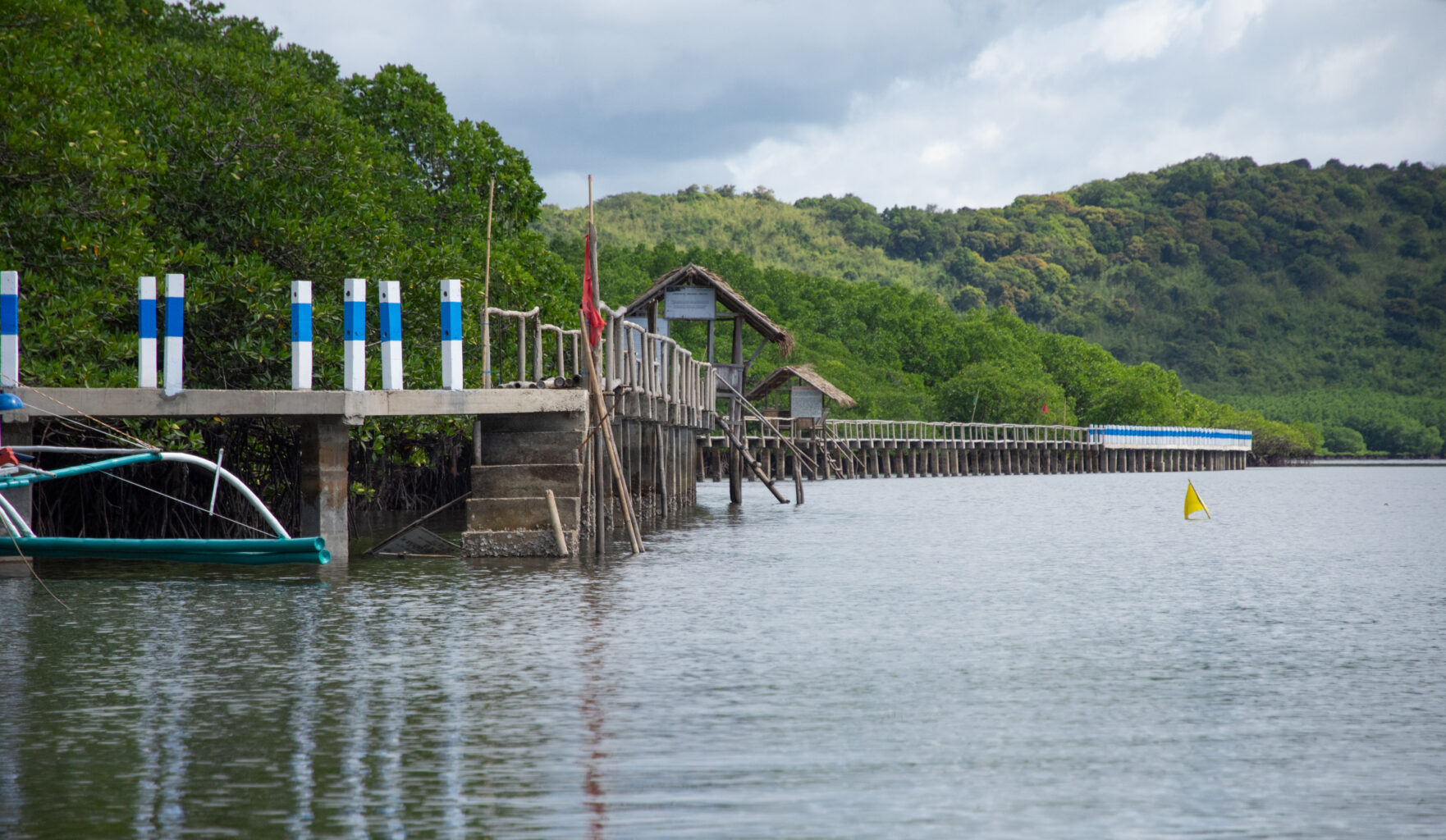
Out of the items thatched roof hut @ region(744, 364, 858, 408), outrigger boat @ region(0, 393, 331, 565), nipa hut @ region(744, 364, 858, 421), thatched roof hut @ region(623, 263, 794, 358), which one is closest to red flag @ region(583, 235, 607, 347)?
outrigger boat @ region(0, 393, 331, 565)

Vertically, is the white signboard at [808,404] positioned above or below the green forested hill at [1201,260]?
below

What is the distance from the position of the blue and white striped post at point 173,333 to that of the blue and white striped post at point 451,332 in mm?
2845

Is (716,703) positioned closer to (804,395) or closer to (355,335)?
(355,335)

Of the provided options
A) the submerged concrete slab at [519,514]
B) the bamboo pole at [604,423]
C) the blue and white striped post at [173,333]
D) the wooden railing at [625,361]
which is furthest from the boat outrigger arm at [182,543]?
the bamboo pole at [604,423]

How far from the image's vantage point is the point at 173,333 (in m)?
15.7

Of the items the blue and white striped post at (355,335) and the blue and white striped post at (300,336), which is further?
the blue and white striped post at (355,335)

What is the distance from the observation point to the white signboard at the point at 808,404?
5397cm

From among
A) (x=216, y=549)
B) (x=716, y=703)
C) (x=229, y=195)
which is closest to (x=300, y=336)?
(x=216, y=549)

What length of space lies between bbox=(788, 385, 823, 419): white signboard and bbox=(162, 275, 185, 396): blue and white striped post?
38.8 metres

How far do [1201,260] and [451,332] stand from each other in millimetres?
154280

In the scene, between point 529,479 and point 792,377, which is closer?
point 529,479

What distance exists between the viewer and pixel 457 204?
1369 inches

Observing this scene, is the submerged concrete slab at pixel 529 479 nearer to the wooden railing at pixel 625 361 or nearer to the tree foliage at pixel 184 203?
the wooden railing at pixel 625 361

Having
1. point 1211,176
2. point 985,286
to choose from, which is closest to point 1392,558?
point 985,286
